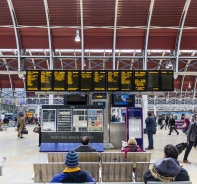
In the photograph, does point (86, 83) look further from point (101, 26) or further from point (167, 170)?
point (167, 170)

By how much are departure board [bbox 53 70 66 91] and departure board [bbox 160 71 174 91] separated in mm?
4424

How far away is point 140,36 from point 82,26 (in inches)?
153

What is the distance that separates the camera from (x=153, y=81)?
1425cm

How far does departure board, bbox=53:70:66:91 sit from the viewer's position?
553 inches

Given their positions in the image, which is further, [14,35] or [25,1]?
[14,35]

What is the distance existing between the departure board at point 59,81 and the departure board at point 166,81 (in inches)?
174

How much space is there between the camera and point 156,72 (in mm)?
14312

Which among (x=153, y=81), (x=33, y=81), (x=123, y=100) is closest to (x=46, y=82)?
(x=33, y=81)

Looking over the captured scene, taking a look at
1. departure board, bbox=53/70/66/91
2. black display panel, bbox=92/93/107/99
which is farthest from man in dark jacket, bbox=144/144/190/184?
black display panel, bbox=92/93/107/99

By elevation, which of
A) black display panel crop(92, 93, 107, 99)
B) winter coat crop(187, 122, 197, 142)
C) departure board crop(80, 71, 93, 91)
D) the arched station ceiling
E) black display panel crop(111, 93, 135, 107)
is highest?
the arched station ceiling

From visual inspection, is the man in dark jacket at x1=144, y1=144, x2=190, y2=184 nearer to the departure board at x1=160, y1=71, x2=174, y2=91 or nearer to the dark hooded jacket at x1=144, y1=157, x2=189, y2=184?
the dark hooded jacket at x1=144, y1=157, x2=189, y2=184

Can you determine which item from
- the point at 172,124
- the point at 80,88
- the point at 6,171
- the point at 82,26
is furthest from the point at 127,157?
the point at 172,124

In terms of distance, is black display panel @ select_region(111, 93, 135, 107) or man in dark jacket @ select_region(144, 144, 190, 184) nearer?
man in dark jacket @ select_region(144, 144, 190, 184)

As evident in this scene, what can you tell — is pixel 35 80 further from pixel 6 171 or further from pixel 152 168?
pixel 152 168
